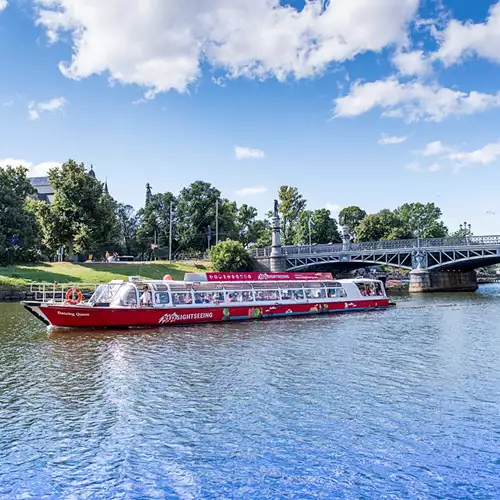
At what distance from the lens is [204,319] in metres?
38.8

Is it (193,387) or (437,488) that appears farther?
(193,387)

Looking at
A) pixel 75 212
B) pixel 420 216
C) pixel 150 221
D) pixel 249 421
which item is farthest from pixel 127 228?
pixel 249 421

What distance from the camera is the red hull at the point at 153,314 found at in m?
33.9

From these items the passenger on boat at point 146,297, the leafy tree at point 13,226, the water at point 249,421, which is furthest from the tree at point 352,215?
the water at point 249,421

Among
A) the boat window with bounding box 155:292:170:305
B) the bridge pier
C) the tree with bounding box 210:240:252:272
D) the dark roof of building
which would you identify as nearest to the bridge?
the bridge pier

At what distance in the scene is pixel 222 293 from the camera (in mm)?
41188

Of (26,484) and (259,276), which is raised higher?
(259,276)

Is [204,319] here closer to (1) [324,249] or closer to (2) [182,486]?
(2) [182,486]

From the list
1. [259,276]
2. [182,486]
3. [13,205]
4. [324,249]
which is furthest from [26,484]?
[324,249]

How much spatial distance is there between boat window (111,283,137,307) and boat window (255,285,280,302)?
11.5 meters

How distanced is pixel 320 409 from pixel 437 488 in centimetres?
555

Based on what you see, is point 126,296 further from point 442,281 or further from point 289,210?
point 289,210

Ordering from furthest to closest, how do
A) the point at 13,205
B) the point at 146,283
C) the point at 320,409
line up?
the point at 13,205 → the point at 146,283 → the point at 320,409

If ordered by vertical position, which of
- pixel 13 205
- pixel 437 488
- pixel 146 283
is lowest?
pixel 437 488
